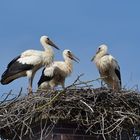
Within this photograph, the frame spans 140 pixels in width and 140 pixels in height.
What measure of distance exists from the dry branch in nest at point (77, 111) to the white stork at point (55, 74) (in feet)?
8.16

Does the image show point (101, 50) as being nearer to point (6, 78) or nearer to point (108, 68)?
point (108, 68)

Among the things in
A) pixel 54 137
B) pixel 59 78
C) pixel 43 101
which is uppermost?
pixel 59 78

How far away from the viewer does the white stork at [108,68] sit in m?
12.0

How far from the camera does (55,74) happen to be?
11594 mm

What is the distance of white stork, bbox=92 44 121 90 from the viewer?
12023mm

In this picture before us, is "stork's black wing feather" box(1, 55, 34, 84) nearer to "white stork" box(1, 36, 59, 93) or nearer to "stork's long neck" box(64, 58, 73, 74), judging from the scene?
"white stork" box(1, 36, 59, 93)

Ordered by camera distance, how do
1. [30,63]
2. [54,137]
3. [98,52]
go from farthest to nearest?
1. [98,52]
2. [30,63]
3. [54,137]

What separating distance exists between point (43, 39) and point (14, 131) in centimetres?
391

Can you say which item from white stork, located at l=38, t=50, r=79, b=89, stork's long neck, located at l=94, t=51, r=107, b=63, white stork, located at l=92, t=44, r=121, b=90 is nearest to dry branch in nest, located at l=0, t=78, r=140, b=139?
white stork, located at l=38, t=50, r=79, b=89

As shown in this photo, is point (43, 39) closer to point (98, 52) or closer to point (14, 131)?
point (98, 52)

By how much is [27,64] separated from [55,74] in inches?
21.2

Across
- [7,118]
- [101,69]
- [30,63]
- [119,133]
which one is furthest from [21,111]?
[101,69]

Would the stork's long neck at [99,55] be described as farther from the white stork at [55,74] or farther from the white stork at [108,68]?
the white stork at [55,74]

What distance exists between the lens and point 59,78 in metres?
11.8
